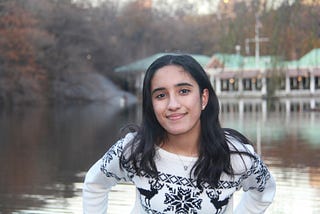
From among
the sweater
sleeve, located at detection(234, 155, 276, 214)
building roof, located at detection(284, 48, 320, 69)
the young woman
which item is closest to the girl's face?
the young woman

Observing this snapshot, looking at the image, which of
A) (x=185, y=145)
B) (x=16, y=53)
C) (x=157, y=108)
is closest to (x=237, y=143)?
(x=185, y=145)

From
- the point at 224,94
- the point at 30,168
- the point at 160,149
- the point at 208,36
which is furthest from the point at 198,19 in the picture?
the point at 160,149

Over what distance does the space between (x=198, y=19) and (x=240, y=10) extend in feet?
155

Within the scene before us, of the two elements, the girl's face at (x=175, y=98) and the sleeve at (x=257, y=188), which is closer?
the girl's face at (x=175, y=98)

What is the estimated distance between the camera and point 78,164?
1005cm

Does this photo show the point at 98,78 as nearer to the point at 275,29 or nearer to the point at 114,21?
the point at 114,21

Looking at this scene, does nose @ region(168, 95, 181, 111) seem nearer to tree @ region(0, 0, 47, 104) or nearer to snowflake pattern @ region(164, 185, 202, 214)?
snowflake pattern @ region(164, 185, 202, 214)

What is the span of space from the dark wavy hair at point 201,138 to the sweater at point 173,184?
1.0 inches

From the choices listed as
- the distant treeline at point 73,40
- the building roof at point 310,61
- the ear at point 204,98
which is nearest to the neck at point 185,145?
the ear at point 204,98

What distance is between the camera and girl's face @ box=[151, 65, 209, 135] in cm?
192

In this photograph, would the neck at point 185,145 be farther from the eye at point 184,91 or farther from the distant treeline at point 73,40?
the distant treeline at point 73,40

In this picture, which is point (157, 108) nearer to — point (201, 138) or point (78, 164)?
point (201, 138)

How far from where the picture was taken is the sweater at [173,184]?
193cm

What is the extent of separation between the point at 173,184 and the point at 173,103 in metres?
0.25
